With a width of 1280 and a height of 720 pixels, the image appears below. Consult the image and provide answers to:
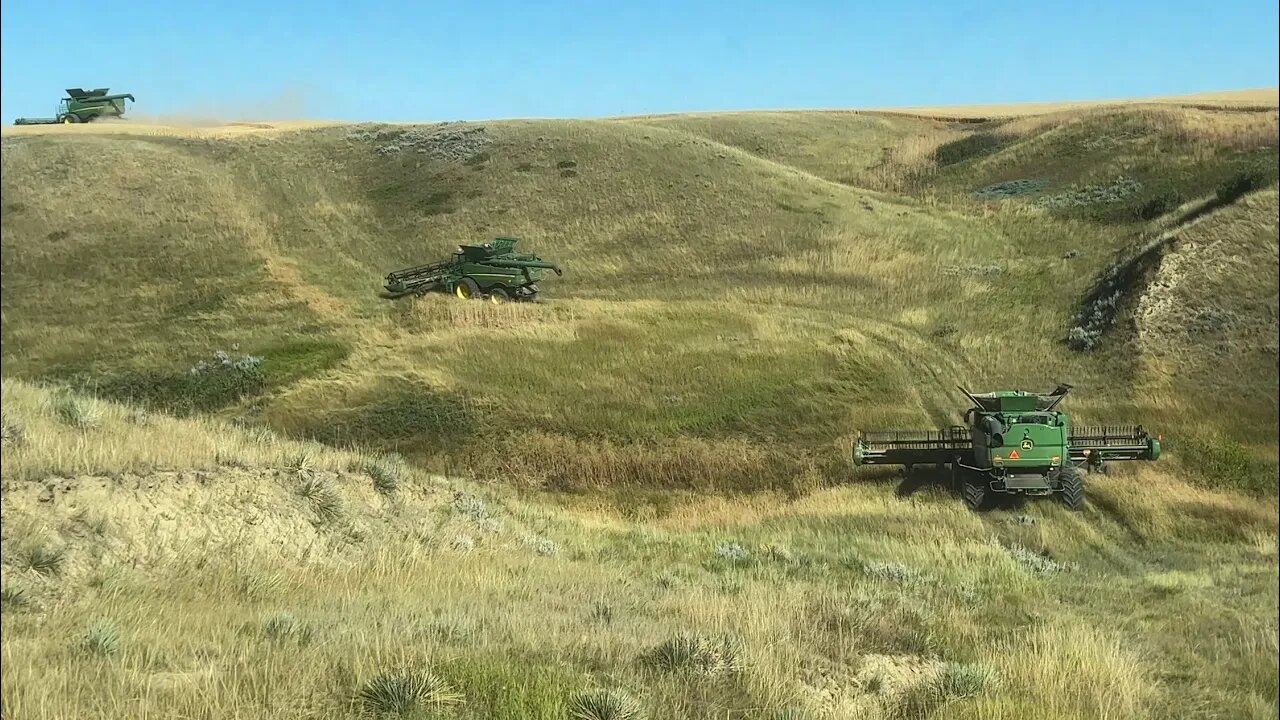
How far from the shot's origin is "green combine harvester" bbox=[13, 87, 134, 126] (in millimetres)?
6281

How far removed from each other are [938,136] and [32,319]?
2800 cm

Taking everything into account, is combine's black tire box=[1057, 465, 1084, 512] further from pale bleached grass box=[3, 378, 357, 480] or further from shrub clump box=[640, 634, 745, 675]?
pale bleached grass box=[3, 378, 357, 480]

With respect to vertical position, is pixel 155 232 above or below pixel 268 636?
above

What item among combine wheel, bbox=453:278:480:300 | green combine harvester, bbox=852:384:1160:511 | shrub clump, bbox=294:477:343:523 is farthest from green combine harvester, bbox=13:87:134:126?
green combine harvester, bbox=852:384:1160:511

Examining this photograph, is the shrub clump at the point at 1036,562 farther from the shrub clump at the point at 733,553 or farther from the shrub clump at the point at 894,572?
the shrub clump at the point at 733,553

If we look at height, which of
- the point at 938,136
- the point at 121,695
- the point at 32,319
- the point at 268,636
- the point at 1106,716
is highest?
the point at 938,136

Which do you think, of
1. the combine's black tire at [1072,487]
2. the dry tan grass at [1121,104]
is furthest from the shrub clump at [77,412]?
the dry tan grass at [1121,104]

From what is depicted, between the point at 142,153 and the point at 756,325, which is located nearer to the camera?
the point at 142,153

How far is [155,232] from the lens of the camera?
12406 mm

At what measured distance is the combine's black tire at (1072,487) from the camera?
9.87 meters

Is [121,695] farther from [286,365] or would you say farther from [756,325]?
[756,325]

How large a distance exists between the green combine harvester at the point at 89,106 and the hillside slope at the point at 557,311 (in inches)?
41.2

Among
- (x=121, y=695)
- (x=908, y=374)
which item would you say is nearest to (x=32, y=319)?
(x=121, y=695)

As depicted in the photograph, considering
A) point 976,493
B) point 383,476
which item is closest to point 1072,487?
point 976,493
